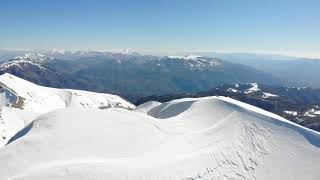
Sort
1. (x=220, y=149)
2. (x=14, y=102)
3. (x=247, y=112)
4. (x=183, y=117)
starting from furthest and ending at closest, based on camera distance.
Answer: (x=14, y=102) → (x=183, y=117) → (x=247, y=112) → (x=220, y=149)

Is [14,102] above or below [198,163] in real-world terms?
below

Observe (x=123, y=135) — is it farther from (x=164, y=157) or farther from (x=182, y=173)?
(x=182, y=173)

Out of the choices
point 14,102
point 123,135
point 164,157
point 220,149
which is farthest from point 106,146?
point 14,102

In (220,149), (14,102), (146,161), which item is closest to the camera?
(146,161)

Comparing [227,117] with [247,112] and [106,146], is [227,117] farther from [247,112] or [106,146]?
[106,146]

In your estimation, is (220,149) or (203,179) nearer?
(203,179)
